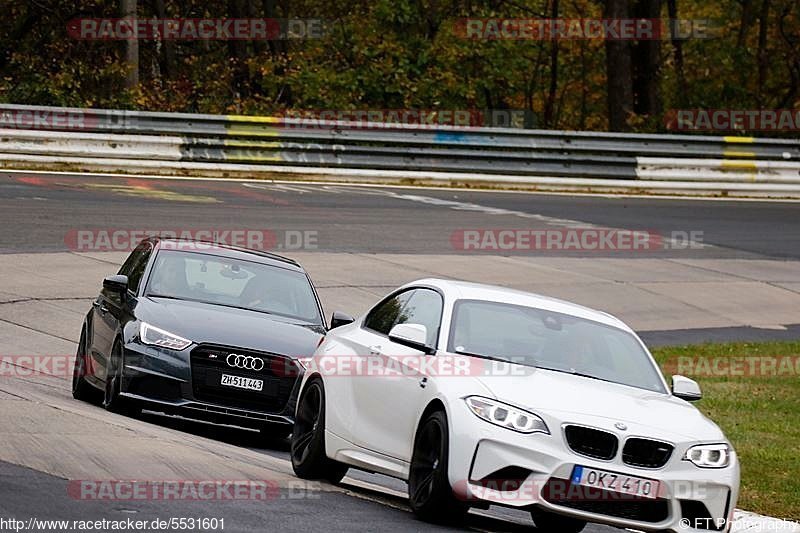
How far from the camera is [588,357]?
10141 mm

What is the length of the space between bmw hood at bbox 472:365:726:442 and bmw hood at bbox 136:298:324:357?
3.63 metres

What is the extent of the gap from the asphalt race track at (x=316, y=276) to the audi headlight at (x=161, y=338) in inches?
27.8

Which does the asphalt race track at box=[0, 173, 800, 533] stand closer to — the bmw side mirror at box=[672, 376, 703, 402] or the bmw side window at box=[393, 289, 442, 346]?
the bmw side mirror at box=[672, 376, 703, 402]

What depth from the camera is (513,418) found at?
28.8 ft

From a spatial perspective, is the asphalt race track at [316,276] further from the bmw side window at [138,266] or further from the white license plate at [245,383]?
the bmw side window at [138,266]

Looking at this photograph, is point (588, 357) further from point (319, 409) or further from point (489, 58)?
point (489, 58)

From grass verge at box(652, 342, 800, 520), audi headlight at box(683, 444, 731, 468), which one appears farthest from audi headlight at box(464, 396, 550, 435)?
grass verge at box(652, 342, 800, 520)

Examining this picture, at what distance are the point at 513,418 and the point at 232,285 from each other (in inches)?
228

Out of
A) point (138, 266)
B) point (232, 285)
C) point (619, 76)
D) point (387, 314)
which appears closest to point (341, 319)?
point (387, 314)

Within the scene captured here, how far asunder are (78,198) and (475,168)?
9.54 meters

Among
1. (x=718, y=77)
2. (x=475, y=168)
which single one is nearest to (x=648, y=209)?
(x=475, y=168)

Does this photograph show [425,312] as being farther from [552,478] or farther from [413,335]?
[552,478]

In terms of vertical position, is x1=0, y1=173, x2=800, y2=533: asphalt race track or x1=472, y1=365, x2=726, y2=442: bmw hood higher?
x1=472, y1=365, x2=726, y2=442: bmw hood

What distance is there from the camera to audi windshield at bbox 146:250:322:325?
13805 mm
